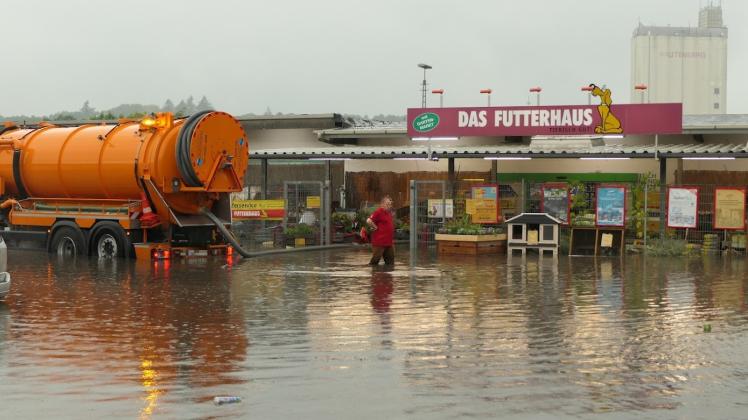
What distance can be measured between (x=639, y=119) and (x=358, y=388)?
20.8 m

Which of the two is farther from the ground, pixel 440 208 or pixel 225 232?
pixel 440 208

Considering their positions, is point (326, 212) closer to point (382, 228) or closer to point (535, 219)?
point (535, 219)

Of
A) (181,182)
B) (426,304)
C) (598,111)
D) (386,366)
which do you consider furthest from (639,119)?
(386,366)

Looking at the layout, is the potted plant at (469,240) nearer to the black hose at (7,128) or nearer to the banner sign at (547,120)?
the banner sign at (547,120)

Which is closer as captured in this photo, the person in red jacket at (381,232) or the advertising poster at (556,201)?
the person in red jacket at (381,232)

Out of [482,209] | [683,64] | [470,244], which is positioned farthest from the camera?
[683,64]

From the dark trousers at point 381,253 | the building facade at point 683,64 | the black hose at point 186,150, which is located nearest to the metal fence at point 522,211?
the black hose at point 186,150

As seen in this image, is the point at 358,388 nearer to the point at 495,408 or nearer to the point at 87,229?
the point at 495,408

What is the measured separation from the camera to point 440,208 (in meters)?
29.2

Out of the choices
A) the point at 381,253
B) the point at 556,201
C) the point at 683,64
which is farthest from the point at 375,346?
the point at 683,64

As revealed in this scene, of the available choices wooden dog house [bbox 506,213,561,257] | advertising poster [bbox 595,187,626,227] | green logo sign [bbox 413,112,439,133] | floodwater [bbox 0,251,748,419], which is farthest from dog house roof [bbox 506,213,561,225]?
floodwater [bbox 0,251,748,419]

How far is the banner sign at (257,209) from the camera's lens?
27031mm

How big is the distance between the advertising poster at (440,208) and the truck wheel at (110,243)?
9604 millimetres

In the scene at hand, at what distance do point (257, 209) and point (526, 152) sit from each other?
8.15m
